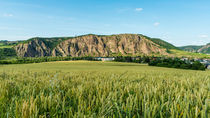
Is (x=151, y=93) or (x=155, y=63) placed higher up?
(x=151, y=93)

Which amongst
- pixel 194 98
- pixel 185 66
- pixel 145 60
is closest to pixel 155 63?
pixel 185 66

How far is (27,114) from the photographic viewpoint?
1.43m

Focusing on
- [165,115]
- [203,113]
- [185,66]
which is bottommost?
[185,66]

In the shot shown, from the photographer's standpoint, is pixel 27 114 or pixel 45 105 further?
pixel 45 105

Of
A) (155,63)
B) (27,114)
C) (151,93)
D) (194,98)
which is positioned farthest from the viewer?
(155,63)

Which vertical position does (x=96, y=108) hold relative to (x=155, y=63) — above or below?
above

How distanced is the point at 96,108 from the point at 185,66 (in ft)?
344

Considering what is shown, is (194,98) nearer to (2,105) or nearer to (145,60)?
(2,105)

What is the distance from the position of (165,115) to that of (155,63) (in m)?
111

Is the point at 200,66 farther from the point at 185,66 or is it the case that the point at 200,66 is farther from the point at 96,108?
the point at 96,108

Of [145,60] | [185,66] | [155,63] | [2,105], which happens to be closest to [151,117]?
[2,105]

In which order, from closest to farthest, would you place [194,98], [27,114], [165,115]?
[27,114] → [165,115] → [194,98]

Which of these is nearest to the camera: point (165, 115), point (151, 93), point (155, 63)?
point (165, 115)

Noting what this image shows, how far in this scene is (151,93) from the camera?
2.63m
